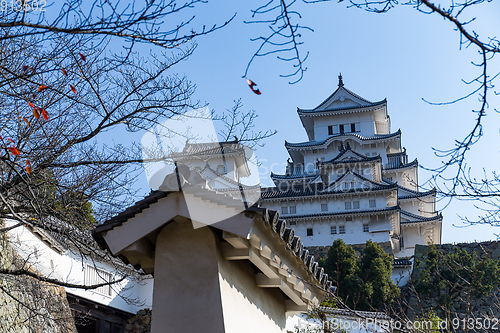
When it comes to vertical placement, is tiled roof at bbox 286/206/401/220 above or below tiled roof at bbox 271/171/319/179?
below

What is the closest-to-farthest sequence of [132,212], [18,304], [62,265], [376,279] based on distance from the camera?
[132,212], [18,304], [62,265], [376,279]

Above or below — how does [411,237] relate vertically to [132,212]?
above

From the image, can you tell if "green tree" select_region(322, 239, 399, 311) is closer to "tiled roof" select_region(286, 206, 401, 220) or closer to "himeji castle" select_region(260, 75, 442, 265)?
"tiled roof" select_region(286, 206, 401, 220)

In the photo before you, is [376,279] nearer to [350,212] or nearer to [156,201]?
[350,212]

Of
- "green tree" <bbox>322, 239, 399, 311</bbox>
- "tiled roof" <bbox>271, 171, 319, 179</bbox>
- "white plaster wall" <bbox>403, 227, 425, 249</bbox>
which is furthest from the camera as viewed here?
"tiled roof" <bbox>271, 171, 319, 179</bbox>

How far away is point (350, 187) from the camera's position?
3588 centimetres

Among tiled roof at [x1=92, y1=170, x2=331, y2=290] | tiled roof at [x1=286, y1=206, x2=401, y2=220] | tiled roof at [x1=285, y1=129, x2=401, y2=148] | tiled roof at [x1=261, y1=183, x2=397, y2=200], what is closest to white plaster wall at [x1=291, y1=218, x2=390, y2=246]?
tiled roof at [x1=286, y1=206, x2=401, y2=220]

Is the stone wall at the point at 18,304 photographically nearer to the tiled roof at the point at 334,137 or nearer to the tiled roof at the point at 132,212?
the tiled roof at the point at 132,212

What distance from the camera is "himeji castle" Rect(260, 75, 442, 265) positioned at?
35.4m

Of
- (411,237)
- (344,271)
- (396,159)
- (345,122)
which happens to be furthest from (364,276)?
(345,122)

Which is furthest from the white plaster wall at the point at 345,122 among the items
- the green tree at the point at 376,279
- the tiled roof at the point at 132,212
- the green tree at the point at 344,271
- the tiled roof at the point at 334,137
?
the tiled roof at the point at 132,212

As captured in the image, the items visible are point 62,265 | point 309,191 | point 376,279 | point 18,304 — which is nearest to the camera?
point 18,304

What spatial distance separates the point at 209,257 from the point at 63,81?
A: 3.98 metres

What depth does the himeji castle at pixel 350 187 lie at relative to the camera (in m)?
35.4
